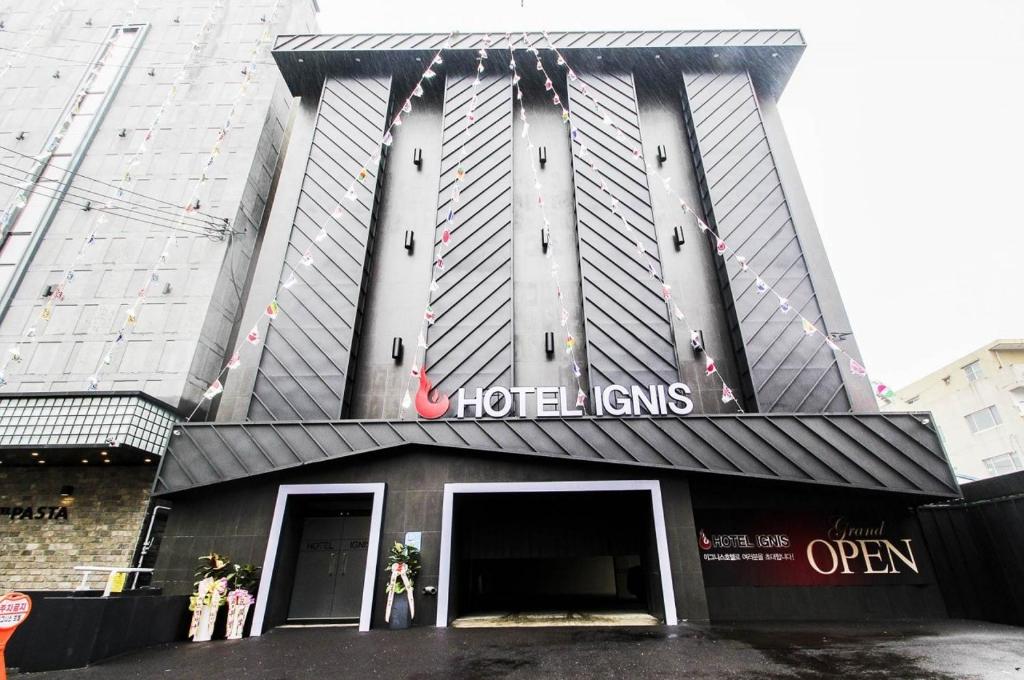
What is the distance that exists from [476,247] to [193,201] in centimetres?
1102

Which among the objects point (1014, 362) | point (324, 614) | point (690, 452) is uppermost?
point (1014, 362)

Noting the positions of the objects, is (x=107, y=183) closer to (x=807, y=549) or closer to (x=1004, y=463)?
(x=807, y=549)

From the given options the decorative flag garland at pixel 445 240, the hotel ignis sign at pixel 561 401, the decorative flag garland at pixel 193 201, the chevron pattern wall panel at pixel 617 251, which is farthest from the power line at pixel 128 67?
the hotel ignis sign at pixel 561 401

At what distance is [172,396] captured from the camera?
14664 mm

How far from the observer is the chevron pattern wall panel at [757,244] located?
1448 centimetres

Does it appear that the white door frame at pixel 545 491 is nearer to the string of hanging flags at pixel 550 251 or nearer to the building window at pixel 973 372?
the string of hanging flags at pixel 550 251

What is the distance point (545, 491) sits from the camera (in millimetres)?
11961

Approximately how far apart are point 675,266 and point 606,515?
8.89 meters

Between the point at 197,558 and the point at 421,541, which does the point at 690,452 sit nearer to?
the point at 421,541

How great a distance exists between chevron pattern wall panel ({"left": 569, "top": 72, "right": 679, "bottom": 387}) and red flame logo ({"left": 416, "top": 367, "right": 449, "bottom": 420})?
15.4 ft

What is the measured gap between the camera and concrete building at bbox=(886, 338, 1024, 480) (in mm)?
30406

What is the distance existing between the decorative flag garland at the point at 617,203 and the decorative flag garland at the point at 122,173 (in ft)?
50.6

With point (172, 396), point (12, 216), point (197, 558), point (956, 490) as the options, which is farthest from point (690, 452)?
point (12, 216)

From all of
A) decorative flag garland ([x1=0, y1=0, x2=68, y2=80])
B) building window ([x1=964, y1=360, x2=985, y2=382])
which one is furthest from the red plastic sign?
building window ([x1=964, y1=360, x2=985, y2=382])
